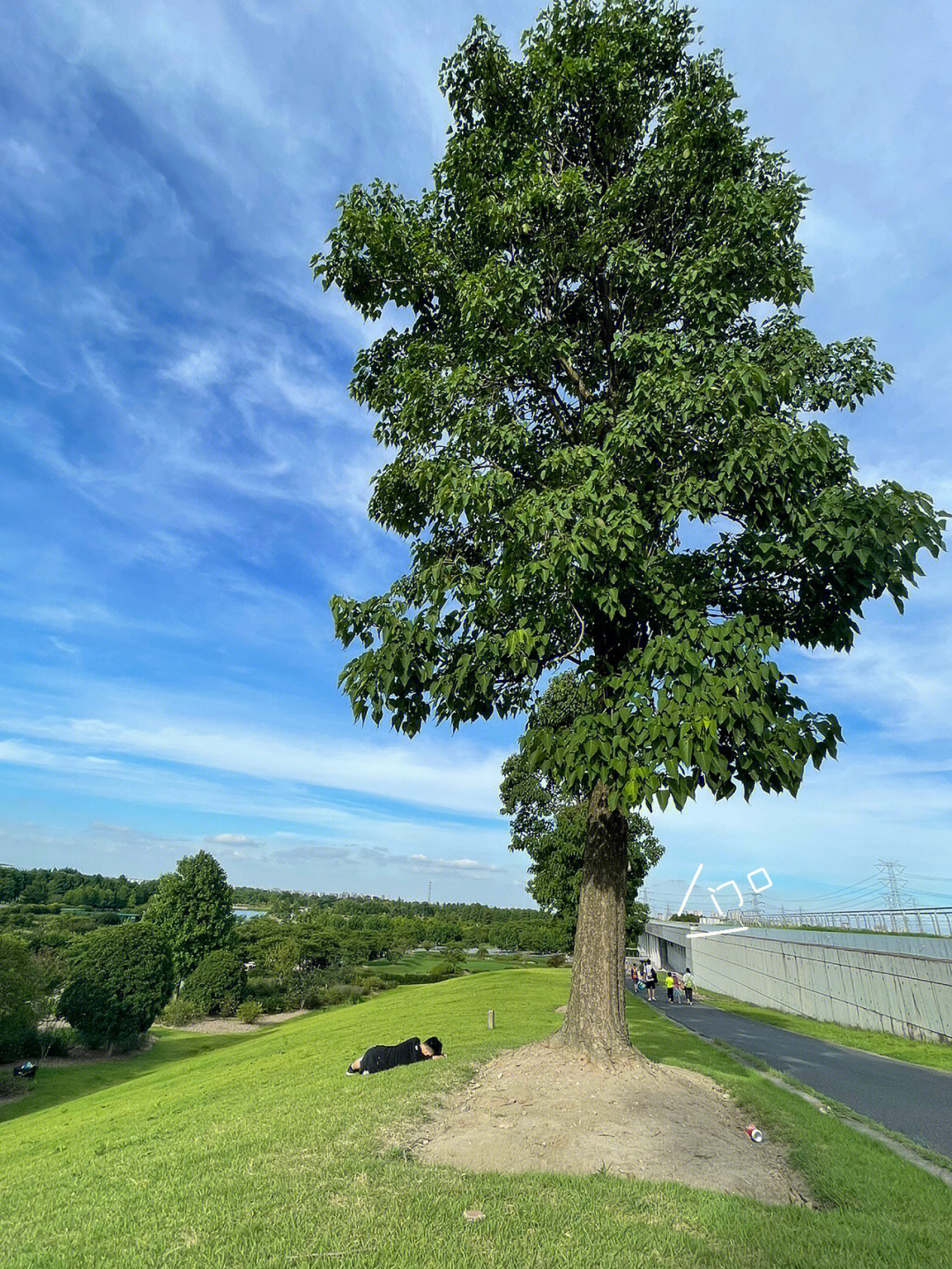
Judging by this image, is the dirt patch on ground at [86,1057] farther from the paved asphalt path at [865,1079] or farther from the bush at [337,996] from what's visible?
the paved asphalt path at [865,1079]

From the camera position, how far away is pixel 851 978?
975 inches

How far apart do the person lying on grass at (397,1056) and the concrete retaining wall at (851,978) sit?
16602mm

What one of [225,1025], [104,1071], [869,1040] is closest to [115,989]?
[104,1071]

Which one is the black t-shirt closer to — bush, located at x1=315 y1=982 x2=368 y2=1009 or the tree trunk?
the tree trunk

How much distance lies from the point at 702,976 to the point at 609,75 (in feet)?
184

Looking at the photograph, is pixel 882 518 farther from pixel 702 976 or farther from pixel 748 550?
pixel 702 976

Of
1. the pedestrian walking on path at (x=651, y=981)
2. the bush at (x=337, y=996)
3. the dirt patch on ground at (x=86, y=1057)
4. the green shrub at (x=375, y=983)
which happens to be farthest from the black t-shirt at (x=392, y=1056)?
the green shrub at (x=375, y=983)

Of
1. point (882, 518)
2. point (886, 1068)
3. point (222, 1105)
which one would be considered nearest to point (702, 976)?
point (886, 1068)

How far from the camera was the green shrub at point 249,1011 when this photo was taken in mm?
52188

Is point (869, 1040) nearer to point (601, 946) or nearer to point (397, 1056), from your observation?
point (397, 1056)

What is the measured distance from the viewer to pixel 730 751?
7.43 m

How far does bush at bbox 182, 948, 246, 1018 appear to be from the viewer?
176ft

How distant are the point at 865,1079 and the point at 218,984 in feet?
170

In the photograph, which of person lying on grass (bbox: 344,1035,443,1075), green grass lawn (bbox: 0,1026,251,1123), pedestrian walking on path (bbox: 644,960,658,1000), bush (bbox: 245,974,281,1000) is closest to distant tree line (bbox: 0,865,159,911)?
bush (bbox: 245,974,281,1000)
